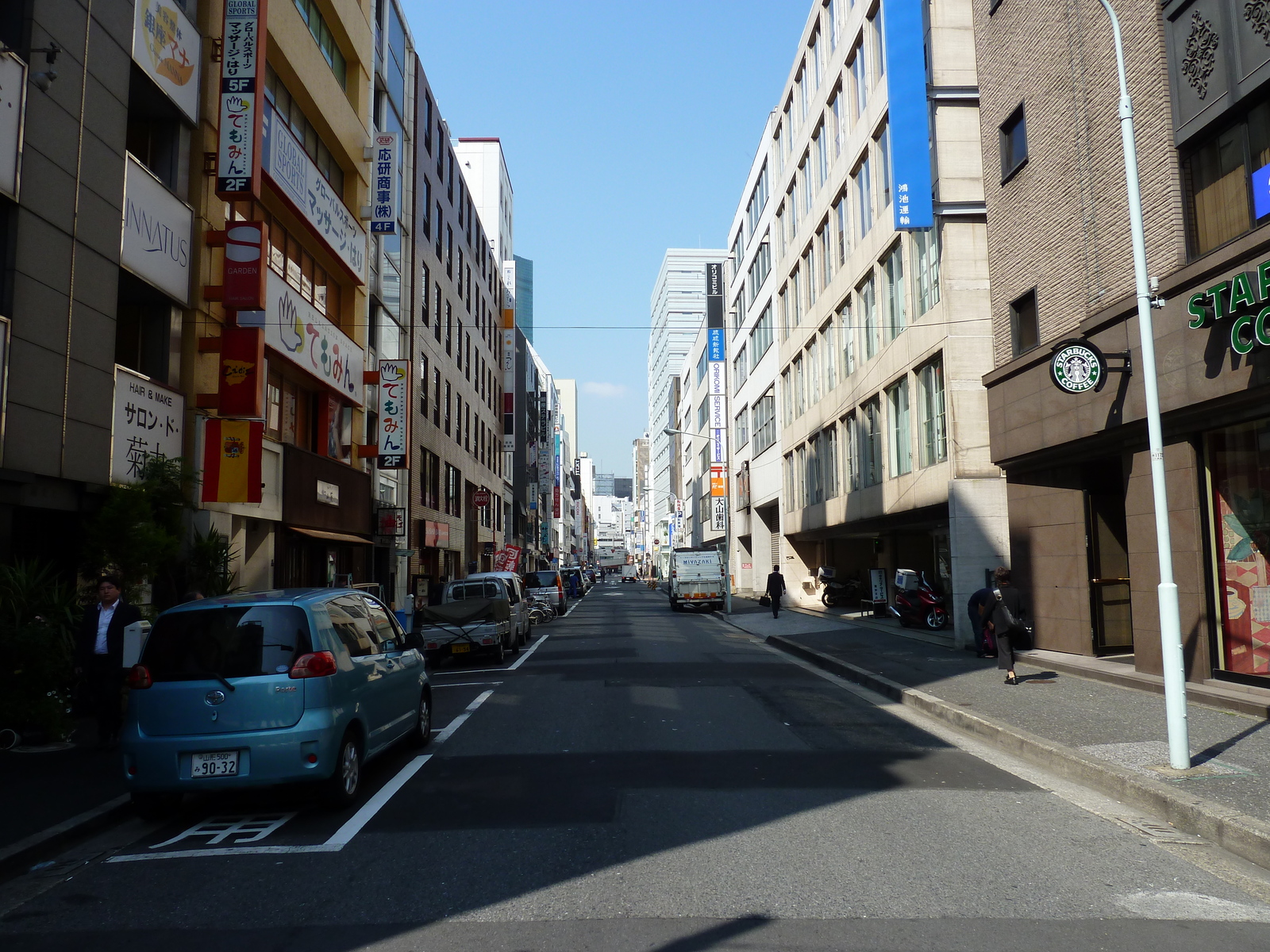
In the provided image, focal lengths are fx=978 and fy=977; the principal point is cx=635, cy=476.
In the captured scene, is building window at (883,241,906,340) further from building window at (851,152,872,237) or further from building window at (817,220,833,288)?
building window at (817,220,833,288)

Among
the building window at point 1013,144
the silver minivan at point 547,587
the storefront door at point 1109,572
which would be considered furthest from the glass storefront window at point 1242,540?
the silver minivan at point 547,587

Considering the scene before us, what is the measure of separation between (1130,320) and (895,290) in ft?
39.6

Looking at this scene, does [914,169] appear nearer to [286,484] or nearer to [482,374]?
[286,484]

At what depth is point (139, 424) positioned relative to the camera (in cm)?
1445

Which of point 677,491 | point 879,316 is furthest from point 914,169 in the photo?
point 677,491

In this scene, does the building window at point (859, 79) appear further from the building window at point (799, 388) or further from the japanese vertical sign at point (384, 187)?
the japanese vertical sign at point (384, 187)

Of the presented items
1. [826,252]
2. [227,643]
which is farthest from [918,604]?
[227,643]

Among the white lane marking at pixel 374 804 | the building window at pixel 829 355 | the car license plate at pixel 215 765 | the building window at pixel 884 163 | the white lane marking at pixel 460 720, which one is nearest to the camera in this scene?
the white lane marking at pixel 374 804

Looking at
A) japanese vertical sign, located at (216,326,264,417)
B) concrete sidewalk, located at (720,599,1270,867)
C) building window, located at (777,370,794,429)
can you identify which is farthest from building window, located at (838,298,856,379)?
japanese vertical sign, located at (216,326,264,417)

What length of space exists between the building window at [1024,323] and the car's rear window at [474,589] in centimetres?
1239

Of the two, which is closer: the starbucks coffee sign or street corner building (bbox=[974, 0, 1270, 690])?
the starbucks coffee sign

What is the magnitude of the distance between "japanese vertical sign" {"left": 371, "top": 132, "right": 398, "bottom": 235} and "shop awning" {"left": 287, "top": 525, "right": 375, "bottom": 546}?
856cm

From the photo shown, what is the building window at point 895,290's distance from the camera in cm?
2450

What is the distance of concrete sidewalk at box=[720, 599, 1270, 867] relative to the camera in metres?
6.94
